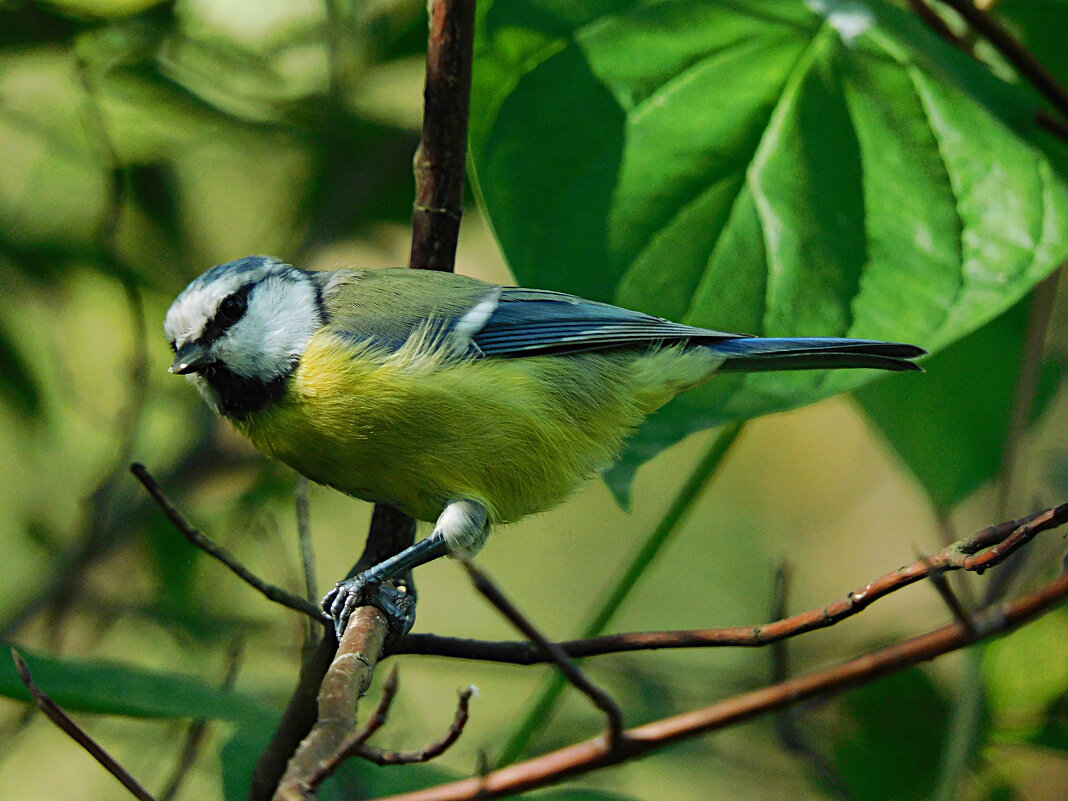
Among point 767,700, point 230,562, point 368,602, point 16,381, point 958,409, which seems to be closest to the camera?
point 767,700

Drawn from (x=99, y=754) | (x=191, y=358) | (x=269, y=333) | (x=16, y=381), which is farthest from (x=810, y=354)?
(x=16, y=381)

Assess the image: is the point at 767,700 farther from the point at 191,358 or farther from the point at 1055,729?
the point at 1055,729

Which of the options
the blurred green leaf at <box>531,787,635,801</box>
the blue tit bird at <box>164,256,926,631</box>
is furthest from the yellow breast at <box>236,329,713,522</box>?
the blurred green leaf at <box>531,787,635,801</box>

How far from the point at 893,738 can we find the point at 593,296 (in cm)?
139

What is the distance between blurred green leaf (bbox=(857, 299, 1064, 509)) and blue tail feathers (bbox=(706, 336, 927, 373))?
0.39m

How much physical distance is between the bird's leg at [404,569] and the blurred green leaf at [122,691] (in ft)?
0.69

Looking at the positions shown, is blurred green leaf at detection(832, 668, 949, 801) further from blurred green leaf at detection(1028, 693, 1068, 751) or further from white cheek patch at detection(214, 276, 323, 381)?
white cheek patch at detection(214, 276, 323, 381)

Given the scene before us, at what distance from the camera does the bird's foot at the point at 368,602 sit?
1361 mm

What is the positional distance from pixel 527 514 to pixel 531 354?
0.92 ft

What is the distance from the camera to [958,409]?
1.94m

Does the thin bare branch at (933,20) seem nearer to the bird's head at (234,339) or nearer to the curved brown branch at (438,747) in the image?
the bird's head at (234,339)

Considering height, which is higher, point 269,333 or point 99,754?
point 269,333

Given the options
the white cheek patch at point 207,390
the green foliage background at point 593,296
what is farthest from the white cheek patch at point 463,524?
the white cheek patch at point 207,390

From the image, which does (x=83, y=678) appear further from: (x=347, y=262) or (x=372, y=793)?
(x=347, y=262)
